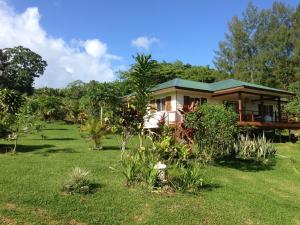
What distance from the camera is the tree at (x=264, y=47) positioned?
45406 mm

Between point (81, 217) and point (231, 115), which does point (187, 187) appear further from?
point (231, 115)

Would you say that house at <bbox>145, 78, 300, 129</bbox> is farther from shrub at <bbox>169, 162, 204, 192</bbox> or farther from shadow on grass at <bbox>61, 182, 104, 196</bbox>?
shadow on grass at <bbox>61, 182, 104, 196</bbox>

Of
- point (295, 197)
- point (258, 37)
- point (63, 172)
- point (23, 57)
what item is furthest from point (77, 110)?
point (23, 57)

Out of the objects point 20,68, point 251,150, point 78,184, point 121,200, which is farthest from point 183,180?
point 20,68

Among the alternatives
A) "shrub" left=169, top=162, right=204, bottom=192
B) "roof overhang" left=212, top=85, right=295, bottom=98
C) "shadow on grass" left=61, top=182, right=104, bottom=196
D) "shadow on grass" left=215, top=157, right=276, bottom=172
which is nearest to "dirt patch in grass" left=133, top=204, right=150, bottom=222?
"shadow on grass" left=61, top=182, right=104, bottom=196

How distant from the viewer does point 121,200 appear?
9734mm

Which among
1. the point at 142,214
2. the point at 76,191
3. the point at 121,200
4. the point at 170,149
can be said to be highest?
the point at 170,149

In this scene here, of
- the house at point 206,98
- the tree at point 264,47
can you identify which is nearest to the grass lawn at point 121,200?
the house at point 206,98

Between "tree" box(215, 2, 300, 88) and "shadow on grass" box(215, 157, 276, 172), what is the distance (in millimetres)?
29781

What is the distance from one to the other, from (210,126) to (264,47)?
3412 centimetres

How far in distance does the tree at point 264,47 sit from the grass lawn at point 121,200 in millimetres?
34001

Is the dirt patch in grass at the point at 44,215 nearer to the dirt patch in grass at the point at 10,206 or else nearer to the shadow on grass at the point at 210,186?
the dirt patch in grass at the point at 10,206

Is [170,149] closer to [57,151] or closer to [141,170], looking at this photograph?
[141,170]

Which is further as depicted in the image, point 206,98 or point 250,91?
point 206,98
